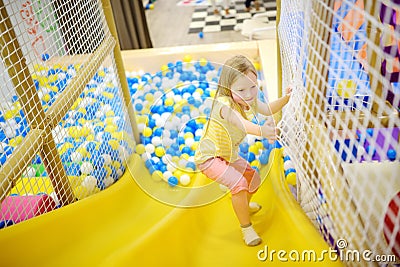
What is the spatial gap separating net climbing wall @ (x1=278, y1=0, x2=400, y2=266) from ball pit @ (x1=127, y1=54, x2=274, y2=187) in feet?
1.68

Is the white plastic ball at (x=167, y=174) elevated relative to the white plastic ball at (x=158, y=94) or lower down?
lower down

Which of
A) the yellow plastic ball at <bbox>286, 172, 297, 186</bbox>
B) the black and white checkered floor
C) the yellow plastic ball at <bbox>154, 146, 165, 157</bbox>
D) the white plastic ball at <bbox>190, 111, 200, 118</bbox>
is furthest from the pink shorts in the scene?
the black and white checkered floor

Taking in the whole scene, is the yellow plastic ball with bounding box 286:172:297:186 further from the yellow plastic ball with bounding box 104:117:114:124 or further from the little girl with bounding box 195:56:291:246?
the yellow plastic ball with bounding box 104:117:114:124

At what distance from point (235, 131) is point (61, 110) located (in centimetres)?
51

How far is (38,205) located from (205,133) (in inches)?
19.8

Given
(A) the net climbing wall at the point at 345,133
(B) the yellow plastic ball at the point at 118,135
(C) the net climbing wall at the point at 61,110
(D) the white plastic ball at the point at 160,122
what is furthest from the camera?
(D) the white plastic ball at the point at 160,122

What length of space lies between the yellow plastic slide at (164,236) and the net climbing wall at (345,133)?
0.07 m

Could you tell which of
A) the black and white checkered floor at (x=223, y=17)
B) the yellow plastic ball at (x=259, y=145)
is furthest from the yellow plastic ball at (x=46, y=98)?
the black and white checkered floor at (x=223, y=17)

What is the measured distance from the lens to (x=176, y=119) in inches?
75.9

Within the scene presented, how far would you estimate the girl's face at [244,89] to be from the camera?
950 mm

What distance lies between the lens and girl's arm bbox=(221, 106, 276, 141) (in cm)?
96

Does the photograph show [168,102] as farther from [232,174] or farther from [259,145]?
[232,174]

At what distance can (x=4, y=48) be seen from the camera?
0.92m
